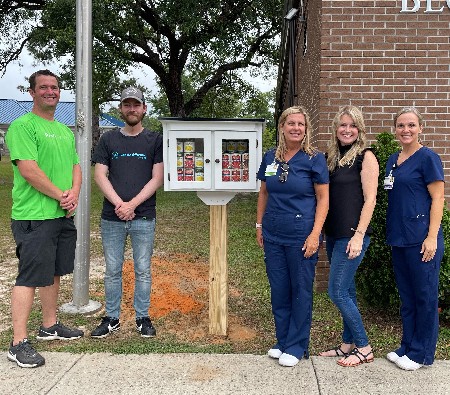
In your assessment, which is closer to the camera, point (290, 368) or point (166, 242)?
point (290, 368)

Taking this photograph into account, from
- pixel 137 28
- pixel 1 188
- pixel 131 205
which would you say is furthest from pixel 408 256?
pixel 1 188

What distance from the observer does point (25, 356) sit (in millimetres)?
3625

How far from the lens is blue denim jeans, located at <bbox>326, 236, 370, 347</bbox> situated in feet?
11.7

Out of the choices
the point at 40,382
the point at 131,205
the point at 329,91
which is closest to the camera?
the point at 40,382

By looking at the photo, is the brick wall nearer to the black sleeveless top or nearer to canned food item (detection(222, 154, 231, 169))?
canned food item (detection(222, 154, 231, 169))

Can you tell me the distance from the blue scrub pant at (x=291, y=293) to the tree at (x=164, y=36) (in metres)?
11.5

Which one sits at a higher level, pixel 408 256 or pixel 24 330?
pixel 408 256

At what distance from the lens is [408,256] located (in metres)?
3.56

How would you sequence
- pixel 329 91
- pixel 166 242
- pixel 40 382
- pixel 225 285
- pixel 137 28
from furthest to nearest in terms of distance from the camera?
1. pixel 137 28
2. pixel 166 242
3. pixel 329 91
4. pixel 225 285
5. pixel 40 382

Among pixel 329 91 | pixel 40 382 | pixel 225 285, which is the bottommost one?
pixel 40 382

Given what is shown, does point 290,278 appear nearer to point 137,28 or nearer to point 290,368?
point 290,368

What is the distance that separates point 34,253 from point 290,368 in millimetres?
1975

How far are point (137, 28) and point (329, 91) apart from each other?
43.6ft

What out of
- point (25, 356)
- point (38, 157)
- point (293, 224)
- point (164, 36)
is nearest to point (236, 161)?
point (293, 224)
